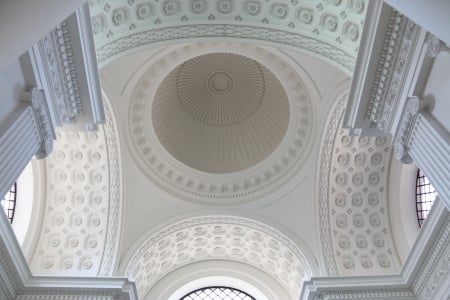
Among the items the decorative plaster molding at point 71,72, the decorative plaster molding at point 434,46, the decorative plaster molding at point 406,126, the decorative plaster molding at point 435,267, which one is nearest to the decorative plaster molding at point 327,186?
the decorative plaster molding at point 435,267

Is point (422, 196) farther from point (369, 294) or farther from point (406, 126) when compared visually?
point (406, 126)

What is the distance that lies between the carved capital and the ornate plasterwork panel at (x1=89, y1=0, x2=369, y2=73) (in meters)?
1.97

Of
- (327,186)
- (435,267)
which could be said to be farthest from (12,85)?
(327,186)

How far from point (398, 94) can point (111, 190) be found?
8.72 meters

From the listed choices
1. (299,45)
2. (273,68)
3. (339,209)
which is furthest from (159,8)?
(339,209)

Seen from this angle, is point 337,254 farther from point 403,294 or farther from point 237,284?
point 237,284

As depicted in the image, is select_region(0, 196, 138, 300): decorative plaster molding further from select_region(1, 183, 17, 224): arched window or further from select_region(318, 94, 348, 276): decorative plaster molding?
select_region(318, 94, 348, 276): decorative plaster molding

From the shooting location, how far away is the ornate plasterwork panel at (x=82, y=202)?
12.5 meters

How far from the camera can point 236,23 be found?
9.19 metres

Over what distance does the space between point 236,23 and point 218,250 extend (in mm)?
9063

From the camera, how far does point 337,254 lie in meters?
13.0

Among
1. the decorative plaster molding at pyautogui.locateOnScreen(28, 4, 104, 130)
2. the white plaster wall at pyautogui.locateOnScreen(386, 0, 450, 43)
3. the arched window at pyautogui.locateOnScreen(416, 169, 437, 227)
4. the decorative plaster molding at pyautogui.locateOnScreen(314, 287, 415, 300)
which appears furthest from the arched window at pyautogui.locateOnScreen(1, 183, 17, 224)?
the arched window at pyautogui.locateOnScreen(416, 169, 437, 227)

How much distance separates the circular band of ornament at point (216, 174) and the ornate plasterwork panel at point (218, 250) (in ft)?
3.09

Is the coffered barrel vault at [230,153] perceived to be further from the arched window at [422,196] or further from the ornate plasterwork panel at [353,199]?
the arched window at [422,196]
